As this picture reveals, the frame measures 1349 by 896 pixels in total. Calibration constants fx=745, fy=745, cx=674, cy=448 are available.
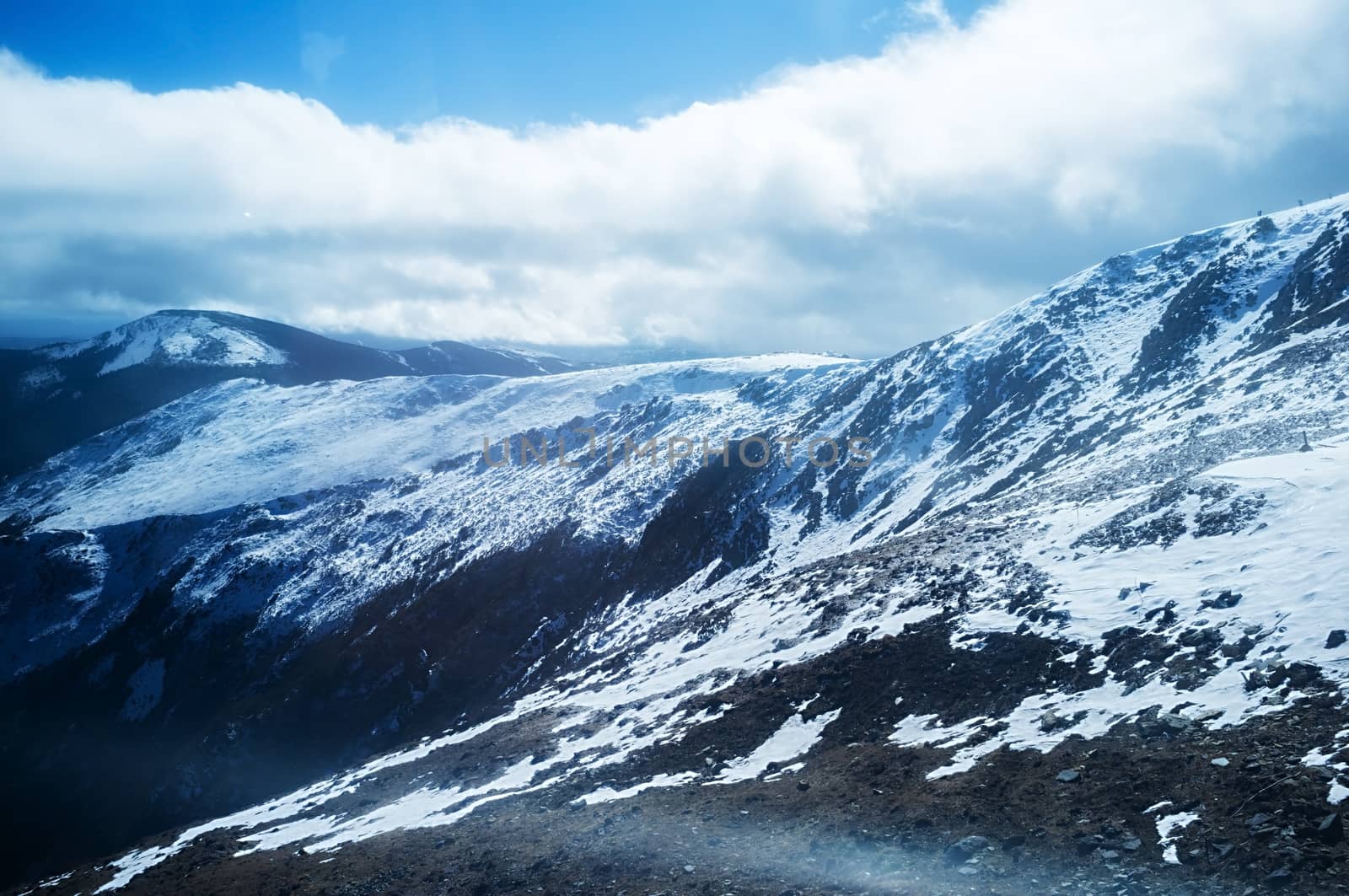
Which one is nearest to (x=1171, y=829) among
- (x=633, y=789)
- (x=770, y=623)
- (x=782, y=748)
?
(x=782, y=748)

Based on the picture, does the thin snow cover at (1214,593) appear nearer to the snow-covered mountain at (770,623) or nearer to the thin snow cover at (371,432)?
the snow-covered mountain at (770,623)

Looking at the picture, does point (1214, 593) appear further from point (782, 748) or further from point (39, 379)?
point (39, 379)

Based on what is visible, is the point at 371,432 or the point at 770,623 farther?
the point at 371,432

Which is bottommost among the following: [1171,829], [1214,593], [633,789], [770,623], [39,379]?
[633,789]

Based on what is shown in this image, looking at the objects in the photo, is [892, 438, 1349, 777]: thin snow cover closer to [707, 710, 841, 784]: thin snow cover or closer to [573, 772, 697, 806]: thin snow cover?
[707, 710, 841, 784]: thin snow cover

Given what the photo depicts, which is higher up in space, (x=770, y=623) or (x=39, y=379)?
(x=39, y=379)

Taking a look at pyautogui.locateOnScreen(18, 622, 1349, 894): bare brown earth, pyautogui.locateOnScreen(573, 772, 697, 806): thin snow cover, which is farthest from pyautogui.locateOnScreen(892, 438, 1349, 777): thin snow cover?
pyautogui.locateOnScreen(573, 772, 697, 806): thin snow cover
